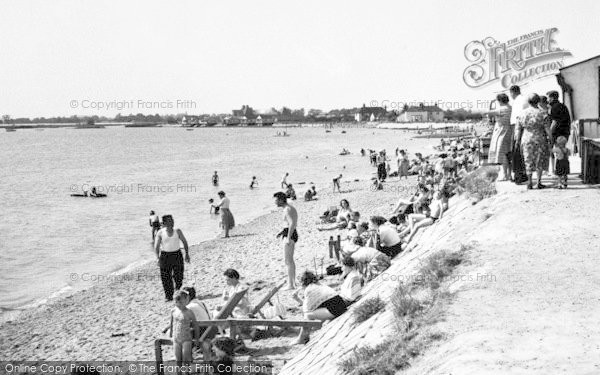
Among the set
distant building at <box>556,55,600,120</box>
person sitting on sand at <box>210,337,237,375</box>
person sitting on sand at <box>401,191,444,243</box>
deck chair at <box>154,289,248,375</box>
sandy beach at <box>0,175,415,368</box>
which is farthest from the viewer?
distant building at <box>556,55,600,120</box>

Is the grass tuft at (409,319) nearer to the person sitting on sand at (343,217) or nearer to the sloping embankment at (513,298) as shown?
the sloping embankment at (513,298)

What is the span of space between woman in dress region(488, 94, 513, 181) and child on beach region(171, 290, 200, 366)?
20.8 feet

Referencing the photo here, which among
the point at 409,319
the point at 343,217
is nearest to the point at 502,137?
the point at 409,319

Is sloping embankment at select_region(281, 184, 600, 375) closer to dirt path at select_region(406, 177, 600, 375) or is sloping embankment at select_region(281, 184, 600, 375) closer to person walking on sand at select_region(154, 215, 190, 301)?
dirt path at select_region(406, 177, 600, 375)

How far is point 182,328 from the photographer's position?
294 inches

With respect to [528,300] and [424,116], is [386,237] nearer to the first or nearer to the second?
[528,300]

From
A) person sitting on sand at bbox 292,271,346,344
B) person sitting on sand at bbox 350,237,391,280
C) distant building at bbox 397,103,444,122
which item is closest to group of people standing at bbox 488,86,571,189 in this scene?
person sitting on sand at bbox 350,237,391,280

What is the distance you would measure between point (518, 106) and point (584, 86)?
5.52 m

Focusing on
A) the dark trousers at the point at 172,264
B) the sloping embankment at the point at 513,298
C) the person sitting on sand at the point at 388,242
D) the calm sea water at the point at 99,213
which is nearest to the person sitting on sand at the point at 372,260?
the sloping embankment at the point at 513,298

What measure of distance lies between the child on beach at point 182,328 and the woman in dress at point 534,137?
5803 mm

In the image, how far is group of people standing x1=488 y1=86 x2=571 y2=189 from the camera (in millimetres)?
9391

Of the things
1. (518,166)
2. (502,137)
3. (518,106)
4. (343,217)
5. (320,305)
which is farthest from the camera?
(343,217)

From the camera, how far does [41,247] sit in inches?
928

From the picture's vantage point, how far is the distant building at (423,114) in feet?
612
